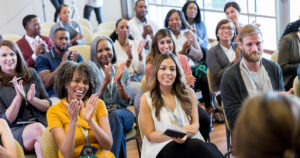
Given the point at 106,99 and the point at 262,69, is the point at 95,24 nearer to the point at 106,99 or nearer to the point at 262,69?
the point at 106,99

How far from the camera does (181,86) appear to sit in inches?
122

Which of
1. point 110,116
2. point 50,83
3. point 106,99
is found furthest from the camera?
point 50,83

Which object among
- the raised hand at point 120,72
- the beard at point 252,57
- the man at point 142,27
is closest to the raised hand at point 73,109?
the raised hand at point 120,72

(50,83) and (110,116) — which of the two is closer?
(110,116)

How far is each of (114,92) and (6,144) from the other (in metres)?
1.29

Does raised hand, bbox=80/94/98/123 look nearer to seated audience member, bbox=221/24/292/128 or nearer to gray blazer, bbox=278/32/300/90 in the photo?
seated audience member, bbox=221/24/292/128

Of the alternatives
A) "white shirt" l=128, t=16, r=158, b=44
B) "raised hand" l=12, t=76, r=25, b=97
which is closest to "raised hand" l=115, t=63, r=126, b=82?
"raised hand" l=12, t=76, r=25, b=97

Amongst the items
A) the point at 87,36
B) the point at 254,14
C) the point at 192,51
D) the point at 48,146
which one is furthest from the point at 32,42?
the point at 254,14

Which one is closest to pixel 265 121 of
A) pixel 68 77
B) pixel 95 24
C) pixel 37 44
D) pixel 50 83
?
pixel 68 77

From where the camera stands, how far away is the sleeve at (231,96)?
3.02 m

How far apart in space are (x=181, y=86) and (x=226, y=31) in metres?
1.47

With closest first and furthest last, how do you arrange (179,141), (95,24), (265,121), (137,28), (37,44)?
1. (265,121)
2. (179,141)
3. (37,44)
4. (137,28)
5. (95,24)

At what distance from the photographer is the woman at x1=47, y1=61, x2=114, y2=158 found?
2537mm

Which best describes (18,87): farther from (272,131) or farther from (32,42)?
(272,131)
